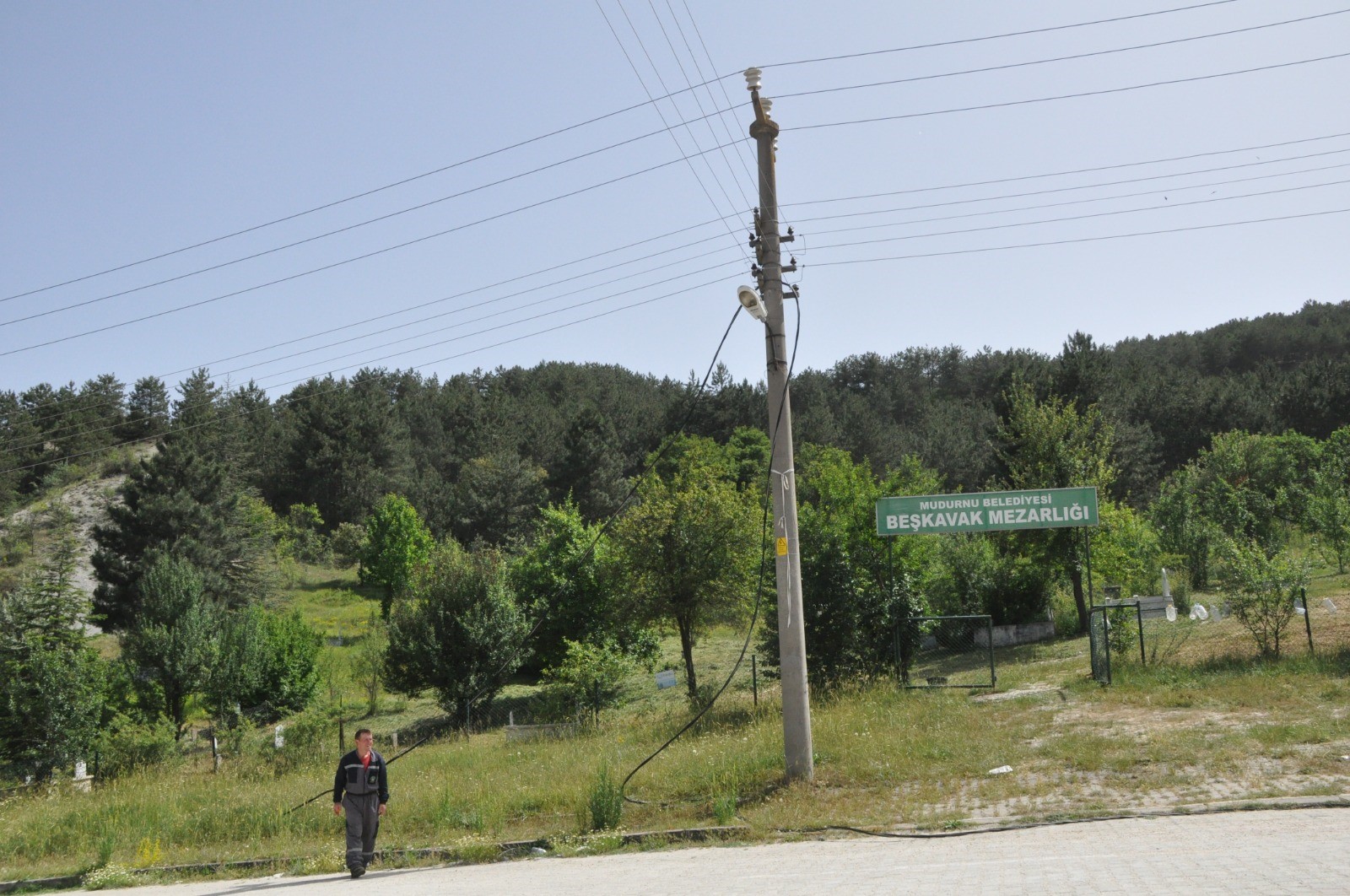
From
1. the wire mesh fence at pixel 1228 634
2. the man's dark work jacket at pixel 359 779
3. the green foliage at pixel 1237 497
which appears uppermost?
the green foliage at pixel 1237 497

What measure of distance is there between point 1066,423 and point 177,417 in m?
69.2

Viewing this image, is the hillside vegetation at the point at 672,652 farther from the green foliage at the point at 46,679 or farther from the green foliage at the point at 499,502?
the green foliage at the point at 499,502

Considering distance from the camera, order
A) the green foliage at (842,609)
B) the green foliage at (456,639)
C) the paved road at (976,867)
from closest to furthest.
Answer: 1. the paved road at (976,867)
2. the green foliage at (842,609)
3. the green foliage at (456,639)

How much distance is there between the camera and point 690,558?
2689cm

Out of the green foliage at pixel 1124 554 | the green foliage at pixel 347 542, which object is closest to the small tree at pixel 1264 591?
the green foliage at pixel 1124 554

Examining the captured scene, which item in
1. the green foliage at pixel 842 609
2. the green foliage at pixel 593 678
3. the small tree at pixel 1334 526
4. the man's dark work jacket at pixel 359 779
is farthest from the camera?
the small tree at pixel 1334 526

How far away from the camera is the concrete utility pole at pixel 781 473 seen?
40.0 ft

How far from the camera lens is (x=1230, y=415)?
7606 centimetres

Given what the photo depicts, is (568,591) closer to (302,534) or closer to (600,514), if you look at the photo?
(600,514)

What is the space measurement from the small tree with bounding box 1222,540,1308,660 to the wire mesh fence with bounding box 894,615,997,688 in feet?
14.1

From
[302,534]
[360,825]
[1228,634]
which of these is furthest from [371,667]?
[302,534]

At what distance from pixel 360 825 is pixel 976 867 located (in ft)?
22.0

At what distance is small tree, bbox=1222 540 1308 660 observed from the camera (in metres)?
16.7

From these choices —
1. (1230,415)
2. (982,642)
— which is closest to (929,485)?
(982,642)
